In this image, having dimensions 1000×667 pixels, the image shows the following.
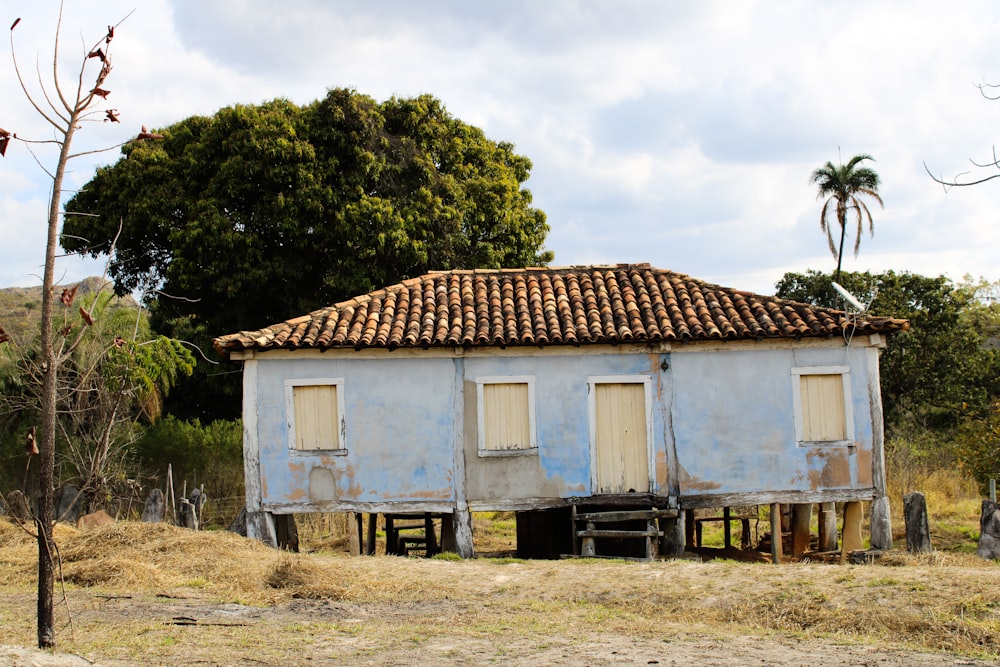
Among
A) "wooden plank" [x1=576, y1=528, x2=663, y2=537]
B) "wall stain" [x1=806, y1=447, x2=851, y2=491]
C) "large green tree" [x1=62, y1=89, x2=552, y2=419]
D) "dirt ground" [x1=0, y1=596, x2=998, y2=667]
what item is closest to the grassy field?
"dirt ground" [x1=0, y1=596, x2=998, y2=667]

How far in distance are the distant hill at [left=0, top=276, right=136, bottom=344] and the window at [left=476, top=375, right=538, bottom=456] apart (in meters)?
7.22

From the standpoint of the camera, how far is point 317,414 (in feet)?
56.0

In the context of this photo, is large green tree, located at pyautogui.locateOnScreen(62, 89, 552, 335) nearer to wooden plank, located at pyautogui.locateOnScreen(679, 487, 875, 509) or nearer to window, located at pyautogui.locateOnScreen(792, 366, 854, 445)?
wooden plank, located at pyautogui.locateOnScreen(679, 487, 875, 509)

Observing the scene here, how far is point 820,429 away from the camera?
667 inches

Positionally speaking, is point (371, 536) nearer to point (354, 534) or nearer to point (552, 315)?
point (354, 534)

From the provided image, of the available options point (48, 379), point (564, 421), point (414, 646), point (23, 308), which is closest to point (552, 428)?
point (564, 421)

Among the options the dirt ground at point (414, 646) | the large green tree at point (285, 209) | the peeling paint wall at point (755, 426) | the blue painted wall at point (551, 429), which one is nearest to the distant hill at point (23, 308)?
the large green tree at point (285, 209)

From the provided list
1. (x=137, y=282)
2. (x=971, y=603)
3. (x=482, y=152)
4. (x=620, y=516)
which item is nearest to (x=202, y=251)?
(x=137, y=282)

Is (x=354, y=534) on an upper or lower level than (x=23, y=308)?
lower

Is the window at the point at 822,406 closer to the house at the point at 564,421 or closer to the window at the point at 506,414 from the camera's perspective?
the house at the point at 564,421

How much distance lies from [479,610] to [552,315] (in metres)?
6.88

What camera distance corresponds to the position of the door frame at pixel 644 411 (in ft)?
55.6

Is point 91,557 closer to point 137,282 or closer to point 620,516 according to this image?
point 620,516

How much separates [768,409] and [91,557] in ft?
35.2
